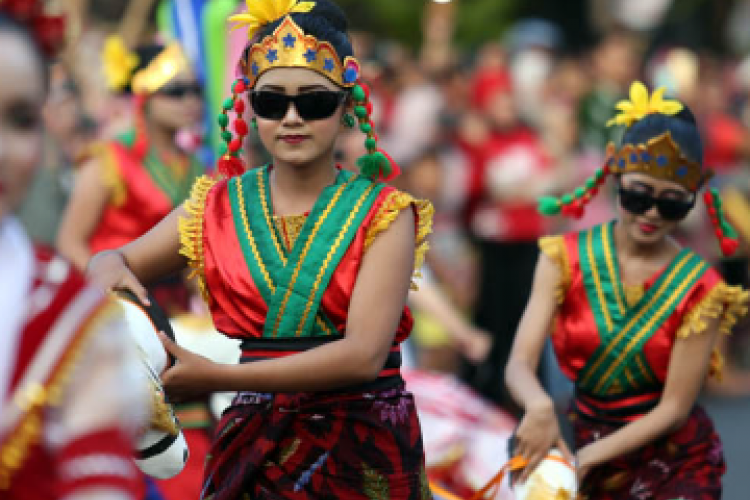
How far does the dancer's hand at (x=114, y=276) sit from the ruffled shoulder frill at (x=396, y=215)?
0.60 metres

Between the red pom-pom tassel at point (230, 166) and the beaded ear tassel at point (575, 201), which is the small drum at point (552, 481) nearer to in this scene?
the beaded ear tassel at point (575, 201)

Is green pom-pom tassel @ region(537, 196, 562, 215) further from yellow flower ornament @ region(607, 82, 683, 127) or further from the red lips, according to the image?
the red lips

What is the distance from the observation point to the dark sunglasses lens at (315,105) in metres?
3.92

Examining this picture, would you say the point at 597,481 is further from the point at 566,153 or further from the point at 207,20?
the point at 566,153

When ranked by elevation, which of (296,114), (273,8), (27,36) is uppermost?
Answer: (27,36)

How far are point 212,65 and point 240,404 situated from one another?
3827mm

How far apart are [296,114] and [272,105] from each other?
0.24 feet

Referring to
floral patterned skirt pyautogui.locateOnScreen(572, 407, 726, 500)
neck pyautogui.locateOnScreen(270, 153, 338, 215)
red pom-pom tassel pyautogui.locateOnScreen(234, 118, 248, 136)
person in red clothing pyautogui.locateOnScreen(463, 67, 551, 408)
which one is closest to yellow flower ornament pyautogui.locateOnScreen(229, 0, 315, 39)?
red pom-pom tassel pyautogui.locateOnScreen(234, 118, 248, 136)

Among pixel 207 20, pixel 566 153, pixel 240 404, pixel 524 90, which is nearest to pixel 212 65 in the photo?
pixel 207 20

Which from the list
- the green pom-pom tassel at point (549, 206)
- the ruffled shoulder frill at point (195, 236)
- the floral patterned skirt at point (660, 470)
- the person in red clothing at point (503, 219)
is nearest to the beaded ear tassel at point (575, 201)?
the green pom-pom tassel at point (549, 206)

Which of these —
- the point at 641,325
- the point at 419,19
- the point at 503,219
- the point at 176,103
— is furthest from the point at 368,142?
the point at 419,19

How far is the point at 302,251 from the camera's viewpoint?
3.86 m

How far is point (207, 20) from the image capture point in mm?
7531

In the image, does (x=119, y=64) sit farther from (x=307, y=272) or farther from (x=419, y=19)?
(x=419, y=19)
